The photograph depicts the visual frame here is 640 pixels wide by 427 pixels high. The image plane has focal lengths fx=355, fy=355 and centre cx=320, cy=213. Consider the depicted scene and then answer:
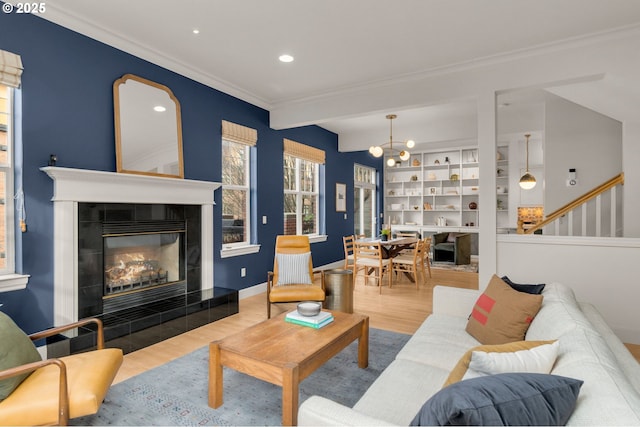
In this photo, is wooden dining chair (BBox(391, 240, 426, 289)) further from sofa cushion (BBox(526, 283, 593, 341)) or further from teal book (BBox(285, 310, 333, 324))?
sofa cushion (BBox(526, 283, 593, 341))

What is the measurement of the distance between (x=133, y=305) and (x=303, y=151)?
12.3ft

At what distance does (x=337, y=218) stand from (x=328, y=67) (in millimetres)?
3961

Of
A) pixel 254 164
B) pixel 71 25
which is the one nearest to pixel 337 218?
pixel 254 164

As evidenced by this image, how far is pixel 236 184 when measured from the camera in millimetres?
5066

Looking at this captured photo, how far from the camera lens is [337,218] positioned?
Result: 7.56 meters

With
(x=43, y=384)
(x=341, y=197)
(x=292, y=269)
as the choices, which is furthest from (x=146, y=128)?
(x=341, y=197)

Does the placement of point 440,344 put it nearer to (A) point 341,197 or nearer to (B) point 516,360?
(B) point 516,360

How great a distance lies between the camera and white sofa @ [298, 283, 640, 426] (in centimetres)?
102

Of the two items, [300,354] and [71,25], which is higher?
[71,25]

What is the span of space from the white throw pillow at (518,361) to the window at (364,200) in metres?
7.08

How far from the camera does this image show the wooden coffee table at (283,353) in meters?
1.93

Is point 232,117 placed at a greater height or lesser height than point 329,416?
greater

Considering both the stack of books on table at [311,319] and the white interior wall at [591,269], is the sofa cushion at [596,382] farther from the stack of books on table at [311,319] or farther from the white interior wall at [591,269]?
the white interior wall at [591,269]

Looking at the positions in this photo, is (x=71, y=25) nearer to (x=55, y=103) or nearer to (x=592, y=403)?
(x=55, y=103)
